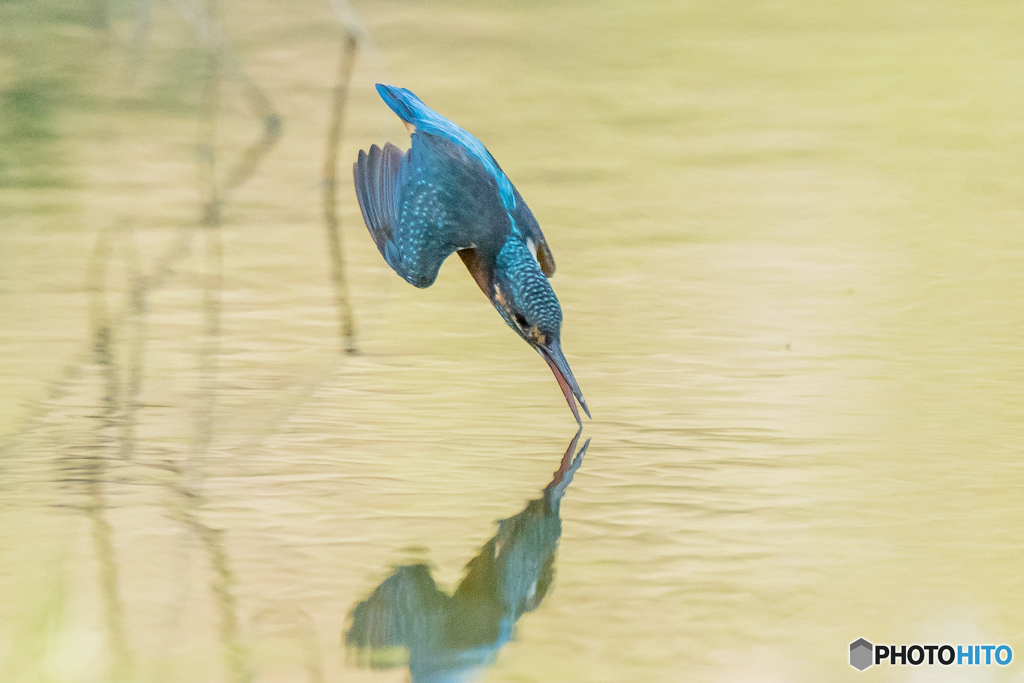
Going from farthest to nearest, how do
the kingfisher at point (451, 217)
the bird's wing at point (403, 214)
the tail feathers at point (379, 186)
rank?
the tail feathers at point (379, 186), the bird's wing at point (403, 214), the kingfisher at point (451, 217)

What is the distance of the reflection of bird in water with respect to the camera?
200 cm

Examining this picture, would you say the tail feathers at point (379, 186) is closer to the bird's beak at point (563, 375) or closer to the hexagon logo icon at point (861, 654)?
the bird's beak at point (563, 375)

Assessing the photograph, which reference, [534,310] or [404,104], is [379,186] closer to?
[404,104]

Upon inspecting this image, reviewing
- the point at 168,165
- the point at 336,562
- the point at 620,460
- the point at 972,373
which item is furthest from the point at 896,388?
the point at 168,165

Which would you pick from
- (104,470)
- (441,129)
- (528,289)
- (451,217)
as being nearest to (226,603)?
(104,470)

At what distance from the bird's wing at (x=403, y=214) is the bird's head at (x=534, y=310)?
198 millimetres

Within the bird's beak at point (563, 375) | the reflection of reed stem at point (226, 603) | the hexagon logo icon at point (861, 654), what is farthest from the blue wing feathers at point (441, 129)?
the hexagon logo icon at point (861, 654)

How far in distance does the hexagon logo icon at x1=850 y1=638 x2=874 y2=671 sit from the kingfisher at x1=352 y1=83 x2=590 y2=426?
1.39m

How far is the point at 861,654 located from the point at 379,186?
2065mm

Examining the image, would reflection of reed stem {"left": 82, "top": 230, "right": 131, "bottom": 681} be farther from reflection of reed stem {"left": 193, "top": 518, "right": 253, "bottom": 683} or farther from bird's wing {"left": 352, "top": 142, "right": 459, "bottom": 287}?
bird's wing {"left": 352, "top": 142, "right": 459, "bottom": 287}

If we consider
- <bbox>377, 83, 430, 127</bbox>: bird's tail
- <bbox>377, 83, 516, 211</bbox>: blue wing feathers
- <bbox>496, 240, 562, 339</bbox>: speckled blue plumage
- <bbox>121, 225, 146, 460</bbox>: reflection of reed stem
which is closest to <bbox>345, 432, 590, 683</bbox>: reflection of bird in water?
<bbox>496, 240, 562, 339</bbox>: speckled blue plumage

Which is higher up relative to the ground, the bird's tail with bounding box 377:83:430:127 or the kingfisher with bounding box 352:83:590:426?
the bird's tail with bounding box 377:83:430:127

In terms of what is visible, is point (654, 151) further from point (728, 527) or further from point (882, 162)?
point (728, 527)
